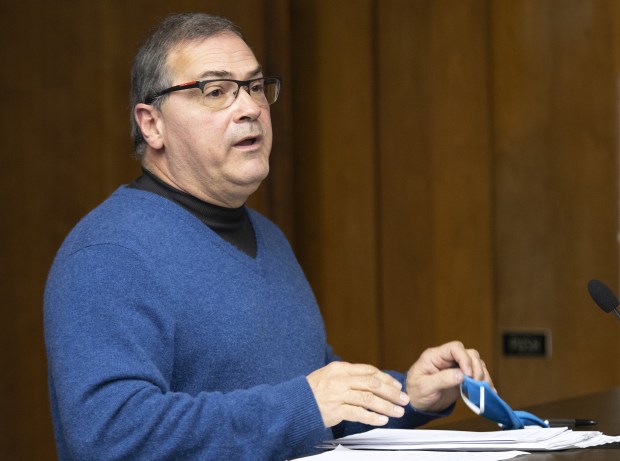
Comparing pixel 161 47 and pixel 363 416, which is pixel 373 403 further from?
pixel 161 47

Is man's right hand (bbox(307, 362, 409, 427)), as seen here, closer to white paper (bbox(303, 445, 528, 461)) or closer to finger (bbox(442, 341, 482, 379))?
white paper (bbox(303, 445, 528, 461))

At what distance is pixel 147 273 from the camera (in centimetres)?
184

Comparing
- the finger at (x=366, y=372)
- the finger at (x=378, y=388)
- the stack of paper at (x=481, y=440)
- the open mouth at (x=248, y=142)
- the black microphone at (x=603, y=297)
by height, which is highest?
the open mouth at (x=248, y=142)

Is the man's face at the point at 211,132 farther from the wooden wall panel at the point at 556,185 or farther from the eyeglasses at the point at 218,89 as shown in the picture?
the wooden wall panel at the point at 556,185

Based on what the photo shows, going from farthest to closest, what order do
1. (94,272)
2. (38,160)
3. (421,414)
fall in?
(38,160), (421,414), (94,272)

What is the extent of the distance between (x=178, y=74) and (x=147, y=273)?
44cm

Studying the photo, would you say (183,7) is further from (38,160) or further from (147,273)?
(147,273)

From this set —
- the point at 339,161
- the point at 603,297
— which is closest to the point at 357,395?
the point at 603,297

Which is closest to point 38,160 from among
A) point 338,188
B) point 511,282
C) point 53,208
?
point 53,208

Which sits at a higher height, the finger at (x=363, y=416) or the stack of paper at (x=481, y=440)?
the finger at (x=363, y=416)

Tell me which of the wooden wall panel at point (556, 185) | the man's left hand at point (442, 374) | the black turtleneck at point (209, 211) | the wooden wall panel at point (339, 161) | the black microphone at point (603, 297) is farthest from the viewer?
the wooden wall panel at point (339, 161)

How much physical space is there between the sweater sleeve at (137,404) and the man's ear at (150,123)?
1.45 ft

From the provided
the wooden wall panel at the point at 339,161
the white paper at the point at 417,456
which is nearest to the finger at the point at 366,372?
the white paper at the point at 417,456

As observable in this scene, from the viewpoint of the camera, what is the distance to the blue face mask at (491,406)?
5.69ft
